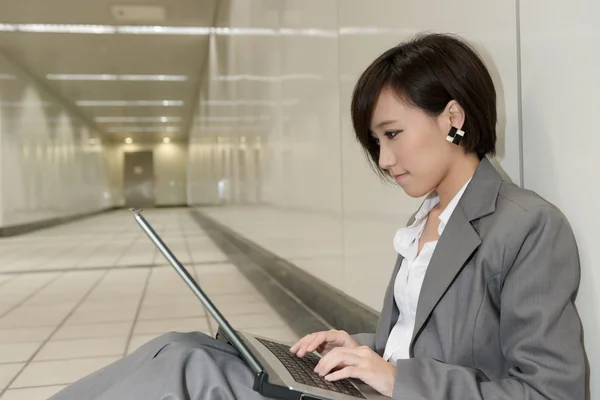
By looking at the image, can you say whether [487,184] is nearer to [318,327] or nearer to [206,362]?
[206,362]

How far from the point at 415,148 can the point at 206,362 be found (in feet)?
1.66

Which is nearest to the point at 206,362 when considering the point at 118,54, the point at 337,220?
the point at 337,220

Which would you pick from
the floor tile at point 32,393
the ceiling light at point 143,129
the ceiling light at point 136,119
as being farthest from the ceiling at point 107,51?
the floor tile at point 32,393

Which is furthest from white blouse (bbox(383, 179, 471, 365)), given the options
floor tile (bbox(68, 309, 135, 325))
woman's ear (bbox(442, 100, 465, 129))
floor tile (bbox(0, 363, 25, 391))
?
floor tile (bbox(68, 309, 135, 325))

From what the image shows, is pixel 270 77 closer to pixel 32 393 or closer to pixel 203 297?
pixel 32 393

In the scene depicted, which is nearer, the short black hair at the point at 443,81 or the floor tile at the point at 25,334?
the short black hair at the point at 443,81

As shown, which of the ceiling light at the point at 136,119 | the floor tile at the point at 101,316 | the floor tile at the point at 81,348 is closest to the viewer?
the floor tile at the point at 81,348

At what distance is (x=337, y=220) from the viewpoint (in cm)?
265

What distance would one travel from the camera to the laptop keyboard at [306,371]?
2.87 feet

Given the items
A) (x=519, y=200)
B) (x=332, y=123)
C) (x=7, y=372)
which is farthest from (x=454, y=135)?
(x=7, y=372)

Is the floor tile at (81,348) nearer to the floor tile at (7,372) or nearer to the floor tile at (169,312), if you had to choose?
the floor tile at (7,372)

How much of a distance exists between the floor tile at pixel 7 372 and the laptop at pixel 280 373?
64.3 inches

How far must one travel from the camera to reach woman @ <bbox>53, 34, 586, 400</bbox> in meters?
0.83

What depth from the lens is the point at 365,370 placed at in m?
0.89
